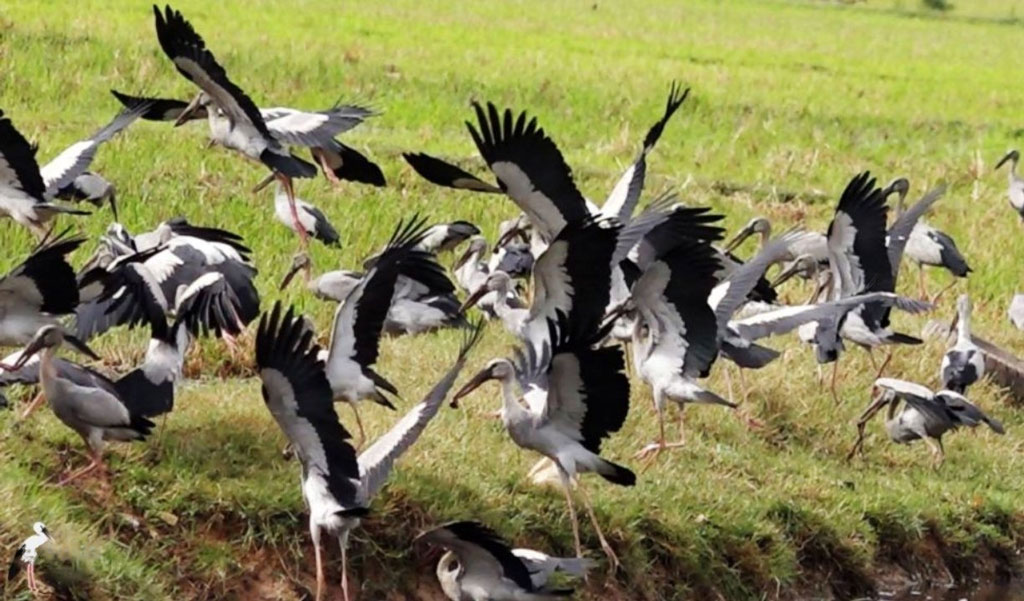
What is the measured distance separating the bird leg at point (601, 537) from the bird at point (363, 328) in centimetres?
92

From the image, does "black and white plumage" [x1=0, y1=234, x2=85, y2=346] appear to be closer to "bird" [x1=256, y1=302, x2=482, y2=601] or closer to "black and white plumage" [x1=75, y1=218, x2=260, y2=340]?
"black and white plumage" [x1=75, y1=218, x2=260, y2=340]

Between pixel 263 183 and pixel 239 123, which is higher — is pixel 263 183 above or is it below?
below

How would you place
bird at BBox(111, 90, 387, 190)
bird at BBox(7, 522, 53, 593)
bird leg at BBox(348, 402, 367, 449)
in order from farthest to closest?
bird at BBox(111, 90, 387, 190), bird leg at BBox(348, 402, 367, 449), bird at BBox(7, 522, 53, 593)

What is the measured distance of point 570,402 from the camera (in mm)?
7270

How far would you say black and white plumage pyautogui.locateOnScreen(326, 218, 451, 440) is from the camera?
6.95 m

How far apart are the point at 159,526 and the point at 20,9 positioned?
12.2m

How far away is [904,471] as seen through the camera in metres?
9.58

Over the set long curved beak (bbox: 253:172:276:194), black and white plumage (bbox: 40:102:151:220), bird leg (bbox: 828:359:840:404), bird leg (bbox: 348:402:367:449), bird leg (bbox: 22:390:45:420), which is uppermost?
black and white plumage (bbox: 40:102:151:220)

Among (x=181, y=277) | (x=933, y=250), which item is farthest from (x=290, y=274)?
(x=933, y=250)

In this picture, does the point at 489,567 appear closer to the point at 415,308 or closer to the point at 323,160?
the point at 415,308

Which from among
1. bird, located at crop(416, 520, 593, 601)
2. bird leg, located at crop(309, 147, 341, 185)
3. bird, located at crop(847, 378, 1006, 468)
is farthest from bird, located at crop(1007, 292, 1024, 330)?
bird, located at crop(416, 520, 593, 601)

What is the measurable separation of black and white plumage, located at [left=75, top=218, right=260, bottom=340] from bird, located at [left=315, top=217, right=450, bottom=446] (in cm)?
82

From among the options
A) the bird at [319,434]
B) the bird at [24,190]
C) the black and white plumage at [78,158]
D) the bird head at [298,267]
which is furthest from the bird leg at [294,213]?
the bird at [319,434]

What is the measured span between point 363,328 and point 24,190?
246 cm
